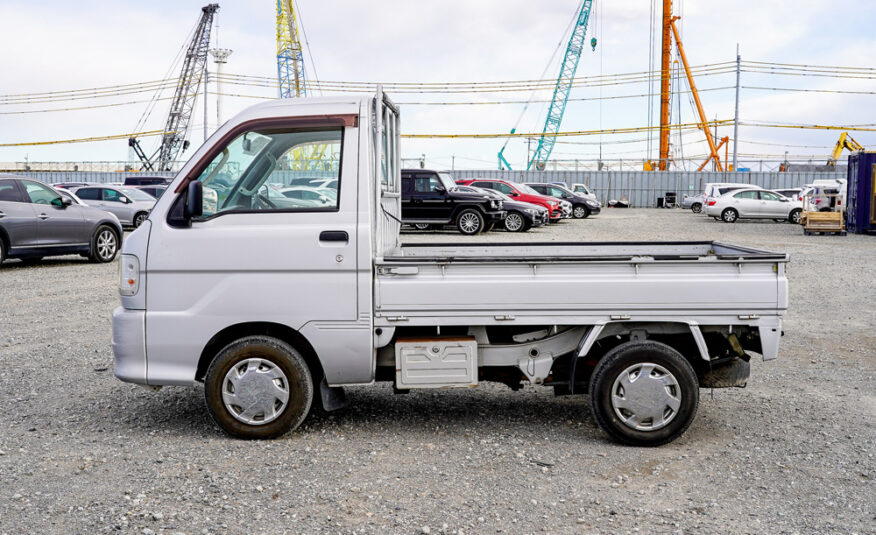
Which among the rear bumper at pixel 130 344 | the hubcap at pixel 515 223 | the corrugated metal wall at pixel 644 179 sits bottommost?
the rear bumper at pixel 130 344

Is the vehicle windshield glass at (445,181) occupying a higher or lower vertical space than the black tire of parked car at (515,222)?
higher

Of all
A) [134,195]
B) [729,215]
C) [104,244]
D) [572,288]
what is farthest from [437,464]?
[729,215]

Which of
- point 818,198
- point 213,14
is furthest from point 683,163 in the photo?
point 213,14

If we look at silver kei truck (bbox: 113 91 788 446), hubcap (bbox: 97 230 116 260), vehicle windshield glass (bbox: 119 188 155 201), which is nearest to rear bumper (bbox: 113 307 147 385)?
silver kei truck (bbox: 113 91 788 446)

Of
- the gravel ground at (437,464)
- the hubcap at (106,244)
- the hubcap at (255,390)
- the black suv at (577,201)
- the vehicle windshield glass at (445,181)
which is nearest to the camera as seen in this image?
the gravel ground at (437,464)

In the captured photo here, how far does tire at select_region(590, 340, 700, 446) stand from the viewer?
508 centimetres

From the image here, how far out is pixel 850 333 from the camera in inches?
361

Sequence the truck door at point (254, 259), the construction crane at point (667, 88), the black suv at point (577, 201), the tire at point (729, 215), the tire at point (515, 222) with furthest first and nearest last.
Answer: the construction crane at point (667, 88), the black suv at point (577, 201), the tire at point (729, 215), the tire at point (515, 222), the truck door at point (254, 259)

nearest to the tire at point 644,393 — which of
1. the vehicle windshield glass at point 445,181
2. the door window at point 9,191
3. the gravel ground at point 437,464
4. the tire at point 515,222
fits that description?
the gravel ground at point 437,464

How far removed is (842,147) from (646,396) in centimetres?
5895

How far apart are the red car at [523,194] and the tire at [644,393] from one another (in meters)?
25.3

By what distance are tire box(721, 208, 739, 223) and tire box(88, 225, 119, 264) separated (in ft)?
86.7

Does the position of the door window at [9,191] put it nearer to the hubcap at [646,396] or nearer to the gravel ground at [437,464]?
the gravel ground at [437,464]

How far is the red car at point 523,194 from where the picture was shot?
30.3 metres
